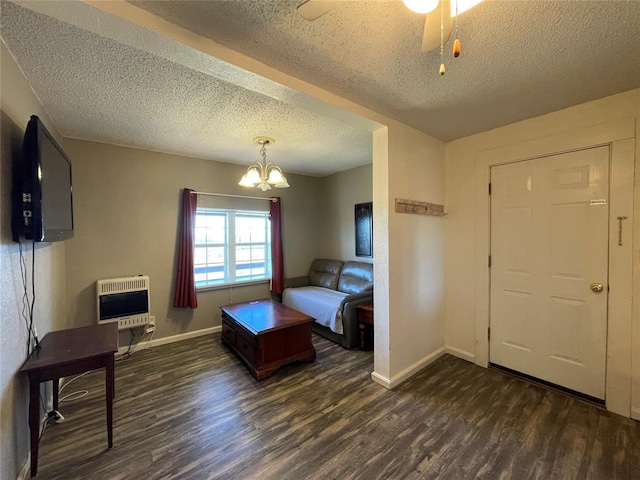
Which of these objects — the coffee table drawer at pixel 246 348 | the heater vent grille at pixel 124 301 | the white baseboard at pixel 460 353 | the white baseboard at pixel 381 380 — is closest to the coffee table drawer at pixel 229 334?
the coffee table drawer at pixel 246 348

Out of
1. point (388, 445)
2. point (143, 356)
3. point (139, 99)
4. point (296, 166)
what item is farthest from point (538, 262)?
point (143, 356)

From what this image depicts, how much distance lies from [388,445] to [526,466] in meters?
0.79

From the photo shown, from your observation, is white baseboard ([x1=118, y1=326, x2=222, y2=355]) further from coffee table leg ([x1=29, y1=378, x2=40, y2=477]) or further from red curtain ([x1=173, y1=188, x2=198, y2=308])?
coffee table leg ([x1=29, y1=378, x2=40, y2=477])

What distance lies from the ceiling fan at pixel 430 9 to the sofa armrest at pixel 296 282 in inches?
151

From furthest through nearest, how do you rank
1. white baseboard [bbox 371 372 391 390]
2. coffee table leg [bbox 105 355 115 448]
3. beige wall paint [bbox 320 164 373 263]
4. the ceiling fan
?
beige wall paint [bbox 320 164 373 263] < white baseboard [bbox 371 372 391 390] < coffee table leg [bbox 105 355 115 448] < the ceiling fan

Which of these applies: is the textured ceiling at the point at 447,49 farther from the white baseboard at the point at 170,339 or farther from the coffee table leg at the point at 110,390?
the white baseboard at the point at 170,339

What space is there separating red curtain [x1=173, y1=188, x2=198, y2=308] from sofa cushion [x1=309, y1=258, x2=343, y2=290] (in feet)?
6.23

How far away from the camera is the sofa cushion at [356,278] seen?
3.65 m

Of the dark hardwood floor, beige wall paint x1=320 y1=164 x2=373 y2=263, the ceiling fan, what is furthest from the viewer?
beige wall paint x1=320 y1=164 x2=373 y2=263

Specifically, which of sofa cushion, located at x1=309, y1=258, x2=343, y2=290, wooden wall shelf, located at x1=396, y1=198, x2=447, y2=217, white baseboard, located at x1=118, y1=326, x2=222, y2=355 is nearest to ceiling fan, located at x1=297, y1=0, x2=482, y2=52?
wooden wall shelf, located at x1=396, y1=198, x2=447, y2=217

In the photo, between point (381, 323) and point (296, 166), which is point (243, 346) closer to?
point (381, 323)

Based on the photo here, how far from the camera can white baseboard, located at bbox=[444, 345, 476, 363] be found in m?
2.86

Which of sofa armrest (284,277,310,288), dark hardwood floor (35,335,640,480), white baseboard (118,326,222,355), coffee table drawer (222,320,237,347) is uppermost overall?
sofa armrest (284,277,310,288)

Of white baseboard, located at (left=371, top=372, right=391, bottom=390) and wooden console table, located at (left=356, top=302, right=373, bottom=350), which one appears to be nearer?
white baseboard, located at (left=371, top=372, right=391, bottom=390)
